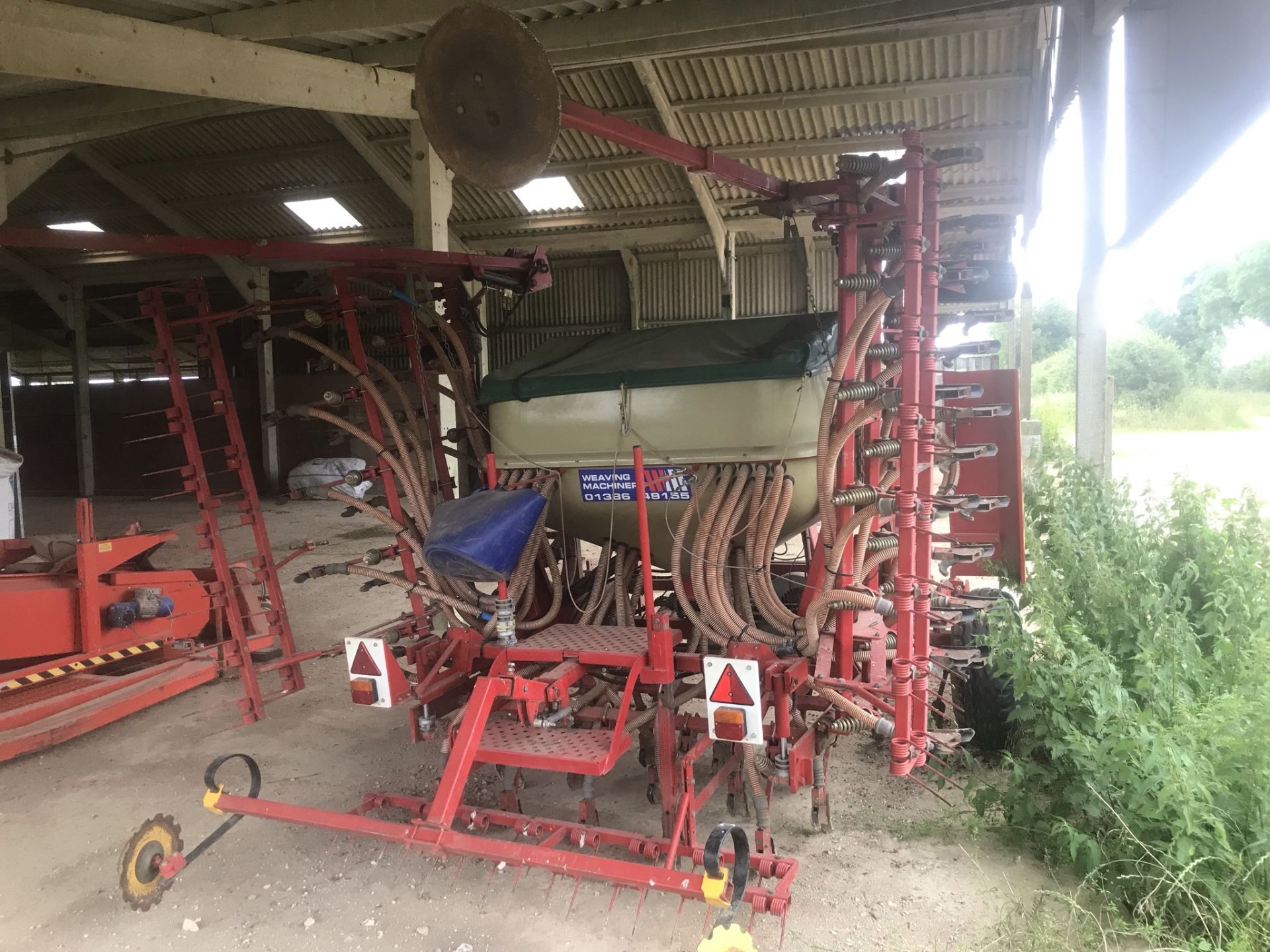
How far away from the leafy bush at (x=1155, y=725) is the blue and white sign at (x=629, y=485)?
163 centimetres

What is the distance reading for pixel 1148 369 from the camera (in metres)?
15.5

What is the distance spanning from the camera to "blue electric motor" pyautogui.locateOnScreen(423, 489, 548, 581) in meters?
3.38

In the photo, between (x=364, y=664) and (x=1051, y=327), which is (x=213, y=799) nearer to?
(x=364, y=664)

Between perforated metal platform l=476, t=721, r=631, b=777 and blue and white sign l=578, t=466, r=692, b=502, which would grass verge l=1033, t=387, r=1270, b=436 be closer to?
blue and white sign l=578, t=466, r=692, b=502

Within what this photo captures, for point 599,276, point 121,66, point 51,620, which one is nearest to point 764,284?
point 599,276

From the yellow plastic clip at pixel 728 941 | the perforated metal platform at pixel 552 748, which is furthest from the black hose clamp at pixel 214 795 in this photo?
the yellow plastic clip at pixel 728 941

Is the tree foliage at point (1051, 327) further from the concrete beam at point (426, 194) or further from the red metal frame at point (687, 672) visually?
the red metal frame at point (687, 672)

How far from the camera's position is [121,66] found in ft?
16.3

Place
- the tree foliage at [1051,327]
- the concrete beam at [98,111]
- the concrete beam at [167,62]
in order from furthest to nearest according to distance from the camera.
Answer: the tree foliage at [1051,327] → the concrete beam at [98,111] → the concrete beam at [167,62]

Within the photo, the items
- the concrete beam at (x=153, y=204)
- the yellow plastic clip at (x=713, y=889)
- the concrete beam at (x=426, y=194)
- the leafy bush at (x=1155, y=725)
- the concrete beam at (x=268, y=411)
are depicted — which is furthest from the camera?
the concrete beam at (x=268, y=411)

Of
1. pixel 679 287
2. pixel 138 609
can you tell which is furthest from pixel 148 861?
pixel 679 287

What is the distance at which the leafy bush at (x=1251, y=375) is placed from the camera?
19.0 ft

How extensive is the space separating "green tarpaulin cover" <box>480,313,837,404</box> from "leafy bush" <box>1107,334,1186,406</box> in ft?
32.3

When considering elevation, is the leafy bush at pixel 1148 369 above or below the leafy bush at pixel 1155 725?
above
